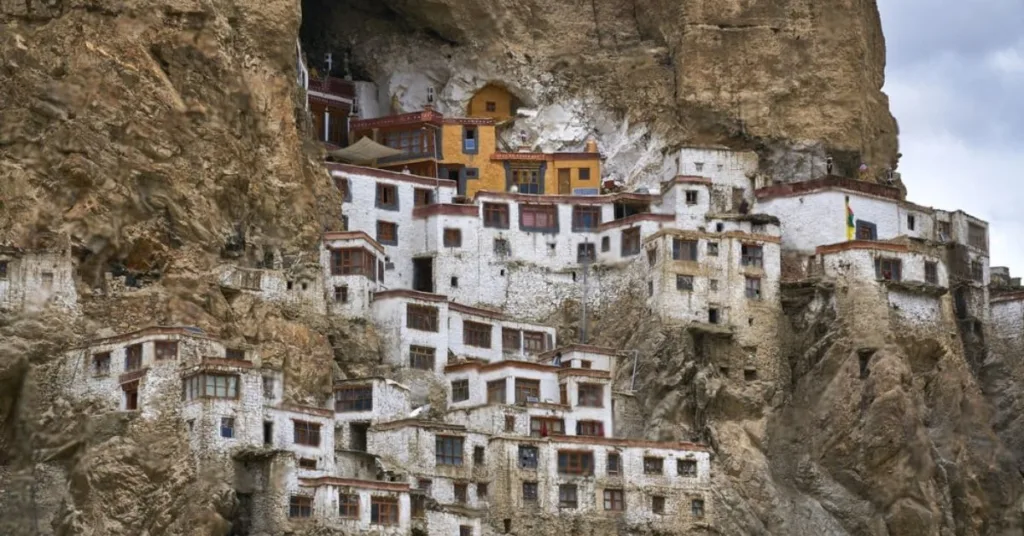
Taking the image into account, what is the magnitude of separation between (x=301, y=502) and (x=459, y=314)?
1583cm

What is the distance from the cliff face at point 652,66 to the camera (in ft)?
349

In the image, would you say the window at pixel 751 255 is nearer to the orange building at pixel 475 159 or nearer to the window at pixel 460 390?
the orange building at pixel 475 159

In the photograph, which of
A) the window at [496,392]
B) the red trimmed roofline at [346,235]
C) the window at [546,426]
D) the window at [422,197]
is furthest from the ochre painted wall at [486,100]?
the window at [546,426]

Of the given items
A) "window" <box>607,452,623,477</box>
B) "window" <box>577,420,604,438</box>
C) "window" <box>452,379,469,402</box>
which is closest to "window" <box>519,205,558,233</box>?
"window" <box>452,379,469,402</box>

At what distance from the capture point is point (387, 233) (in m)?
98.8

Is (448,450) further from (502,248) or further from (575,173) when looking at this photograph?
(575,173)

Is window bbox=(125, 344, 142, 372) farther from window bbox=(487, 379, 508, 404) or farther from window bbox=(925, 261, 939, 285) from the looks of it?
window bbox=(925, 261, 939, 285)

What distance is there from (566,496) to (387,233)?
17.1 m

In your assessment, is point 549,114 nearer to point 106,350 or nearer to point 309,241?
point 309,241

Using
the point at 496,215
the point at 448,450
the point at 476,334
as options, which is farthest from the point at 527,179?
the point at 448,450

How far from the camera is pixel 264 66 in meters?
93.6

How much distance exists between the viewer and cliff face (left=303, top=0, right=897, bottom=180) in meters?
106

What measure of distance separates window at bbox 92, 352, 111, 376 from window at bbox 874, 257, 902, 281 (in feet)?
102

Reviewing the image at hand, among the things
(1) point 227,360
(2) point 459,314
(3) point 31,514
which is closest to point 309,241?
(2) point 459,314
